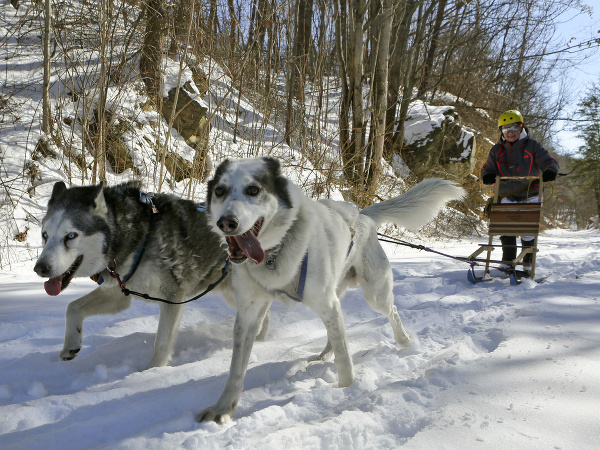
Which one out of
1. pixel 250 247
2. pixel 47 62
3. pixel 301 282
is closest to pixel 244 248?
pixel 250 247

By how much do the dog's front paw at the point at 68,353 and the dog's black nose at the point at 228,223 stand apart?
1677mm

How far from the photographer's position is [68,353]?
9.43 ft

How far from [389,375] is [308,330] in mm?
1442

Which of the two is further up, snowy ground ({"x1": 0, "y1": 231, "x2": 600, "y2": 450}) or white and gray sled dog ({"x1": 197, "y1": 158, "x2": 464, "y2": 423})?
white and gray sled dog ({"x1": 197, "y1": 158, "x2": 464, "y2": 423})

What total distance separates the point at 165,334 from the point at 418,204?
231 cm

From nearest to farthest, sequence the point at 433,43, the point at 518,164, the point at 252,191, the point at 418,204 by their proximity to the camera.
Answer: the point at 252,191 → the point at 418,204 → the point at 518,164 → the point at 433,43

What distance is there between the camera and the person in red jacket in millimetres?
6047

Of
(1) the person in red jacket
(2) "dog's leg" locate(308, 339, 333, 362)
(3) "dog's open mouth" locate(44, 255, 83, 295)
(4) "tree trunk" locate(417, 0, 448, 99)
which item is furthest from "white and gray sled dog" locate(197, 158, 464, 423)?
(4) "tree trunk" locate(417, 0, 448, 99)

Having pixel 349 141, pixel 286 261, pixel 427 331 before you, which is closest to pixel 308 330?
pixel 427 331

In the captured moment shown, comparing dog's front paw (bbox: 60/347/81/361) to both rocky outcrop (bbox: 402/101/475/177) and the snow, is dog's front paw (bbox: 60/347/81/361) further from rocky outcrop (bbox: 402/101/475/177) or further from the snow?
rocky outcrop (bbox: 402/101/475/177)

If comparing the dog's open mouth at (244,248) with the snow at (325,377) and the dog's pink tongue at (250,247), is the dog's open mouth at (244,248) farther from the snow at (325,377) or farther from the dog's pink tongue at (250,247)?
the snow at (325,377)

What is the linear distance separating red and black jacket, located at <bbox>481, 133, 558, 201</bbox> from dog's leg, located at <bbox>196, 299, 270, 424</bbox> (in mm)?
A: 4951

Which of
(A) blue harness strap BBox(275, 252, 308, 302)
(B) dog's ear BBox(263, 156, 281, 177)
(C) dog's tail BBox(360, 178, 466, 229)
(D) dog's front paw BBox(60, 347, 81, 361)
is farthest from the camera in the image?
(C) dog's tail BBox(360, 178, 466, 229)

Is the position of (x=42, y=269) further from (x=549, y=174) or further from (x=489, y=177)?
(x=549, y=174)
